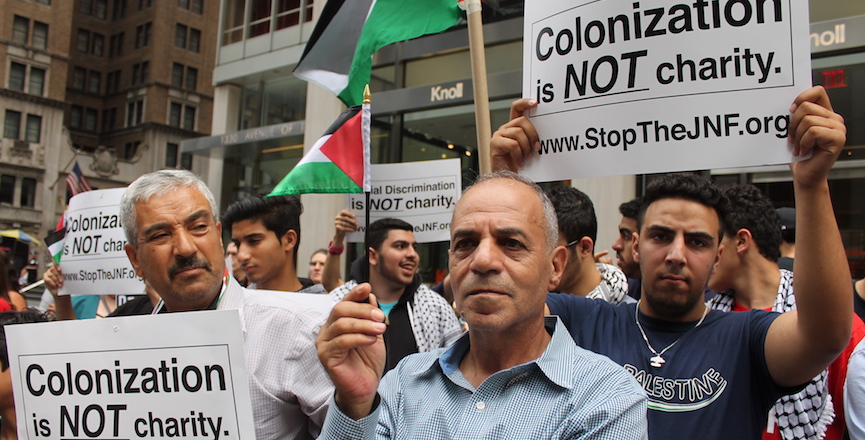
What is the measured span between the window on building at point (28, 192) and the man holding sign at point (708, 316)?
54089 mm

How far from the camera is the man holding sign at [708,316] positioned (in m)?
2.04

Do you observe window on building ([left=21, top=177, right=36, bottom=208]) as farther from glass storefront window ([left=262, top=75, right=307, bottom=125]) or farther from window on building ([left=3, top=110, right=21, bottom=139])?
glass storefront window ([left=262, top=75, right=307, bottom=125])

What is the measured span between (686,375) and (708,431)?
19 centimetres

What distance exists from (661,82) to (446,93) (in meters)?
9.98

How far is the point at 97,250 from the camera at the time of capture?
15.7 ft

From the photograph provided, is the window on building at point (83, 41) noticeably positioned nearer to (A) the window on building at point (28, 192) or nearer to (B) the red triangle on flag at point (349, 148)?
(A) the window on building at point (28, 192)

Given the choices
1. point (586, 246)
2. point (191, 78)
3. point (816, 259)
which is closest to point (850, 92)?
point (586, 246)

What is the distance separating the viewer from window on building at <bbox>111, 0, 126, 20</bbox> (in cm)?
6131

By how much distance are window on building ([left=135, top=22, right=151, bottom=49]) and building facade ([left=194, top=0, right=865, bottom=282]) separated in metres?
45.0

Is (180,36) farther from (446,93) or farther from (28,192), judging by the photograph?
(446,93)

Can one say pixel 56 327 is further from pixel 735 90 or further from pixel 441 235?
pixel 441 235

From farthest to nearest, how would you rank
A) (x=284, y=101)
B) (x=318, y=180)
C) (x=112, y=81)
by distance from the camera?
(x=112, y=81) < (x=284, y=101) < (x=318, y=180)

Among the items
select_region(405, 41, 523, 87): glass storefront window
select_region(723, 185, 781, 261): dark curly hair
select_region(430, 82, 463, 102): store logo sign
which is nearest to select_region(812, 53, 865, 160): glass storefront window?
select_region(405, 41, 523, 87): glass storefront window

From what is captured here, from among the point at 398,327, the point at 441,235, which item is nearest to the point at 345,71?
the point at 398,327
